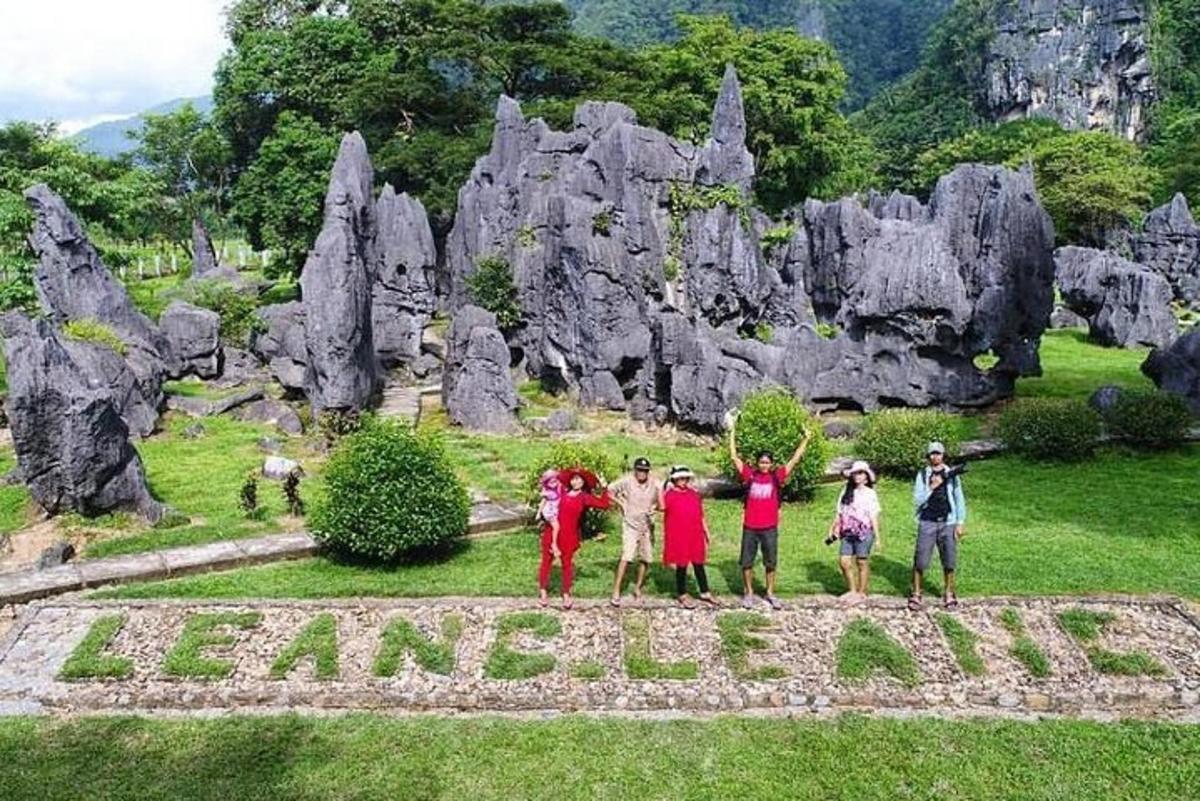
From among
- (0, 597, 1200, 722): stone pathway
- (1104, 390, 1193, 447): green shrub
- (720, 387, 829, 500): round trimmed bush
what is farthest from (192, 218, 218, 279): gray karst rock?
(1104, 390, 1193, 447): green shrub

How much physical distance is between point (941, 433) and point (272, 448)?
1231 cm

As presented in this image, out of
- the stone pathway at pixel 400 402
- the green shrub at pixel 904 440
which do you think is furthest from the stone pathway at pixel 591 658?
the stone pathway at pixel 400 402

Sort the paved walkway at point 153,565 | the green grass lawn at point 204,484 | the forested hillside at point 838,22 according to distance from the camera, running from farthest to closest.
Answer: the forested hillside at point 838,22
the green grass lawn at point 204,484
the paved walkway at point 153,565

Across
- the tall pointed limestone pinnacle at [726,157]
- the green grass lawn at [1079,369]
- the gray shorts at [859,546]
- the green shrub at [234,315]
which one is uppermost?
the tall pointed limestone pinnacle at [726,157]

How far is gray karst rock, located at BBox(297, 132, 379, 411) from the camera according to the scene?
20.3 metres

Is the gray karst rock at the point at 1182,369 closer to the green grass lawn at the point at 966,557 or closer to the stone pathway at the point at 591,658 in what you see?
→ the green grass lawn at the point at 966,557

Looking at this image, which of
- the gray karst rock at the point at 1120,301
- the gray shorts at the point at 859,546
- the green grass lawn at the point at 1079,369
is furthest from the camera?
the gray karst rock at the point at 1120,301

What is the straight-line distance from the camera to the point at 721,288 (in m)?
24.5

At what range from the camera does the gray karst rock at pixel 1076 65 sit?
273ft

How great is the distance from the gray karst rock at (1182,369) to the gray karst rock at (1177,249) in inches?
843

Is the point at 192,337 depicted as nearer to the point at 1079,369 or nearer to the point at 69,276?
the point at 69,276

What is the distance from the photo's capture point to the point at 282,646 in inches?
385

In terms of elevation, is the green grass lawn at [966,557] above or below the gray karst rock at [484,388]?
below

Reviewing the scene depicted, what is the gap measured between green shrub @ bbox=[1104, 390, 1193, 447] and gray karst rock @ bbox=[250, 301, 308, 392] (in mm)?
16479
